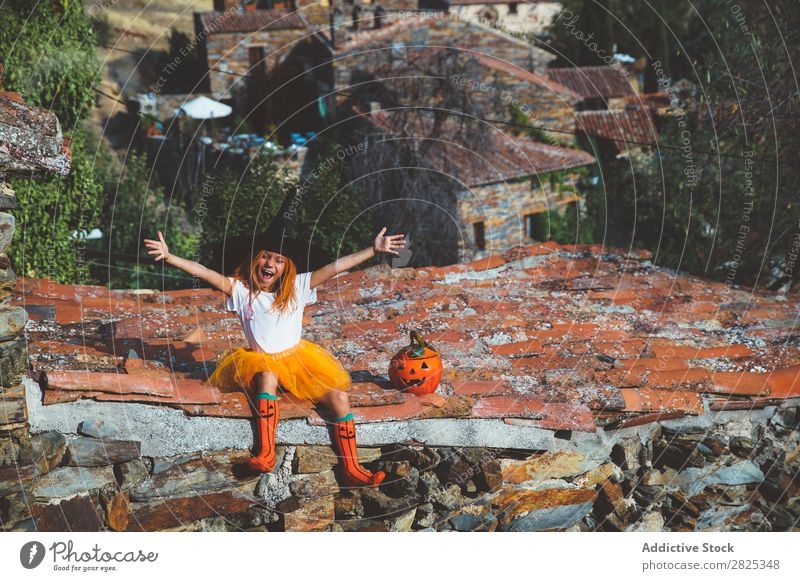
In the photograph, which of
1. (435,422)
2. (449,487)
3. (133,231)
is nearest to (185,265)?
(435,422)

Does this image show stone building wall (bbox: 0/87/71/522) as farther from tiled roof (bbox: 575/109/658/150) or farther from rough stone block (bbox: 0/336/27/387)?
tiled roof (bbox: 575/109/658/150)

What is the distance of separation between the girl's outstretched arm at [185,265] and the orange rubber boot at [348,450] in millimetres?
944

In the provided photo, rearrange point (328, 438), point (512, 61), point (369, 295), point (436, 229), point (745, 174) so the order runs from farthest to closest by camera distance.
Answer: point (512, 61), point (436, 229), point (745, 174), point (369, 295), point (328, 438)

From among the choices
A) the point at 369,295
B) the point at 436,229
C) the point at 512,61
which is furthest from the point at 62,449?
the point at 512,61

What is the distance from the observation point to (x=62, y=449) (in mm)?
4438

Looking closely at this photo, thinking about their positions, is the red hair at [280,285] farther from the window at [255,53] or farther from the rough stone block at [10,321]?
the window at [255,53]

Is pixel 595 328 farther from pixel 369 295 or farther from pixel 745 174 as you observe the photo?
pixel 745 174

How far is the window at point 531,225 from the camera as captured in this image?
18.6m

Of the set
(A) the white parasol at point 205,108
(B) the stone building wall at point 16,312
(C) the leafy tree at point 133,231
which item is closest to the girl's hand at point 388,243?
(B) the stone building wall at point 16,312

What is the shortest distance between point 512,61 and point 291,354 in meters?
15.7

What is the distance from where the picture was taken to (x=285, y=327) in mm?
5055
